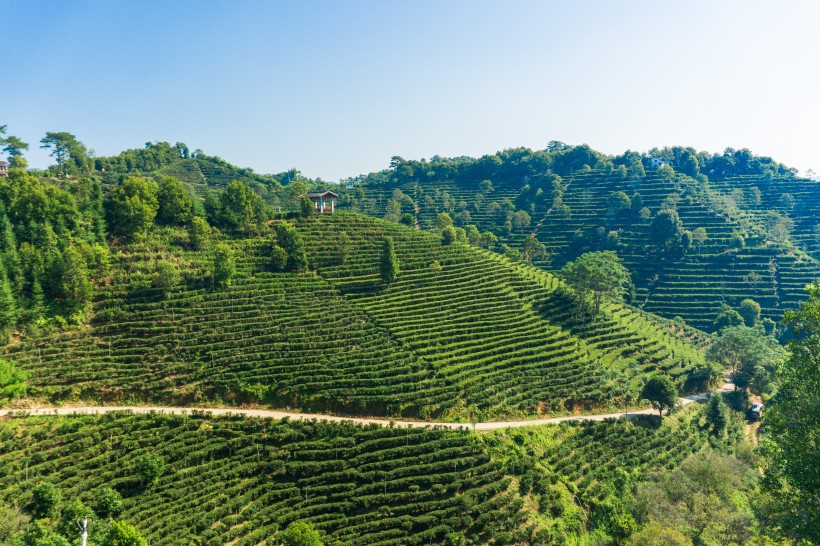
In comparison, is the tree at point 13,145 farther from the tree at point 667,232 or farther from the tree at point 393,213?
the tree at point 667,232

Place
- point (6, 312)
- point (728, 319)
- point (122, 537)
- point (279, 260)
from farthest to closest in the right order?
point (728, 319) → point (279, 260) → point (6, 312) → point (122, 537)

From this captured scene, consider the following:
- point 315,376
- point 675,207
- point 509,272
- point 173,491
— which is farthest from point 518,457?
point 675,207

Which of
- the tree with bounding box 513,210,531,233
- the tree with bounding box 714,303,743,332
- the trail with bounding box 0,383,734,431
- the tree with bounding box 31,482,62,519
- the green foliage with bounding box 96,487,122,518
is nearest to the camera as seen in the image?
the tree with bounding box 31,482,62,519

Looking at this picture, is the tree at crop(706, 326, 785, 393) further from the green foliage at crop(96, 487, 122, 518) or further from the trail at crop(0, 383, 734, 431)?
the green foliage at crop(96, 487, 122, 518)

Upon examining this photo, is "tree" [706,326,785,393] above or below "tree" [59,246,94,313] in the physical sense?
below

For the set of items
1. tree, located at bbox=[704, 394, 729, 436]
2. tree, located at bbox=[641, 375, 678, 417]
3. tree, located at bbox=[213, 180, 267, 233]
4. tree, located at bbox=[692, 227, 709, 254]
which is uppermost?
tree, located at bbox=[213, 180, 267, 233]

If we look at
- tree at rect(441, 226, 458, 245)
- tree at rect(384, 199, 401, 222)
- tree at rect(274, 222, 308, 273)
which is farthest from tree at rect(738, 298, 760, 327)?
tree at rect(274, 222, 308, 273)

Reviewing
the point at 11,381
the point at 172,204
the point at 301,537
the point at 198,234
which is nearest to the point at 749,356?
the point at 301,537

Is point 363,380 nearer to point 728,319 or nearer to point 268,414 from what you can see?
point 268,414
